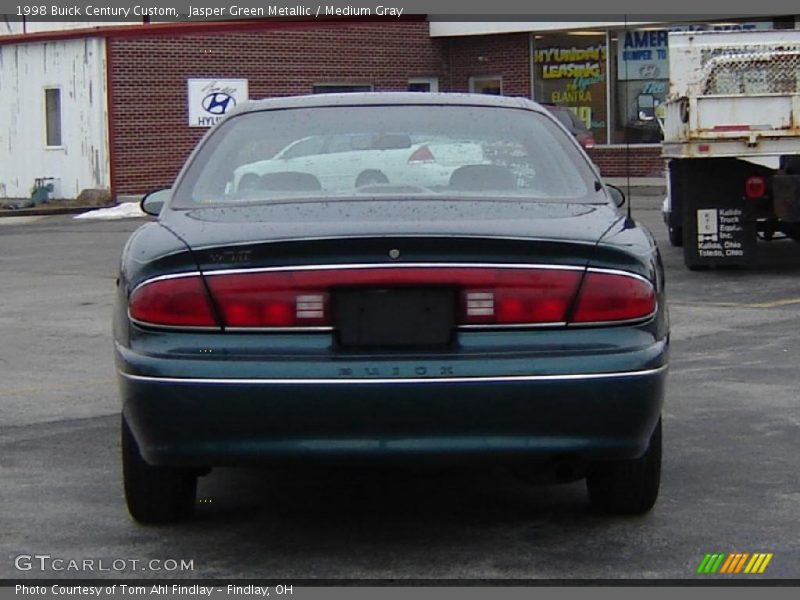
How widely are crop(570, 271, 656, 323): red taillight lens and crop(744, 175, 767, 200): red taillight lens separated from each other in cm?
932

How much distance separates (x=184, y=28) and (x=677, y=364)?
22.0 metres

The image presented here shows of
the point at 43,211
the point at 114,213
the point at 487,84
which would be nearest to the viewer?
the point at 114,213

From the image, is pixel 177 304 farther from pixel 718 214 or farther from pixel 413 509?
pixel 718 214

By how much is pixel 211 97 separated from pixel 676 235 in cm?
1561

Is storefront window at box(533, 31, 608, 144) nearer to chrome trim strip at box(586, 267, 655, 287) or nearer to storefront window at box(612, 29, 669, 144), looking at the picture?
storefront window at box(612, 29, 669, 144)

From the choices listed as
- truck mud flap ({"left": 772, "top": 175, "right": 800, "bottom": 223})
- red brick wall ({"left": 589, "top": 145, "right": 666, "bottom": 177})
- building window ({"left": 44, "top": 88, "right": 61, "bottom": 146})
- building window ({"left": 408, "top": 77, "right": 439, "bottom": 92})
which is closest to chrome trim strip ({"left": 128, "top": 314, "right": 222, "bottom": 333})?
truck mud flap ({"left": 772, "top": 175, "right": 800, "bottom": 223})

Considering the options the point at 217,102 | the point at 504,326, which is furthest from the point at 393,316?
the point at 217,102

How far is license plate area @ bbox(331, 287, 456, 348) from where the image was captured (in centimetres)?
468

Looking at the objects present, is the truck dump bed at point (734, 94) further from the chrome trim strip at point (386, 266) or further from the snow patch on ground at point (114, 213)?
the snow patch on ground at point (114, 213)

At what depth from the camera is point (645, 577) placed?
4.85 m

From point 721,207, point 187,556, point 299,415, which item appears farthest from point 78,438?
point 721,207

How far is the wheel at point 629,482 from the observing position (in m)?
5.39

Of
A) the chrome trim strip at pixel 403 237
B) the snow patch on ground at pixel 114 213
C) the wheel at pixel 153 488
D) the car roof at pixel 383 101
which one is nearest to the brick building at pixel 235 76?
the snow patch on ground at pixel 114 213

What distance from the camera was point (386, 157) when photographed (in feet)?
19.1
